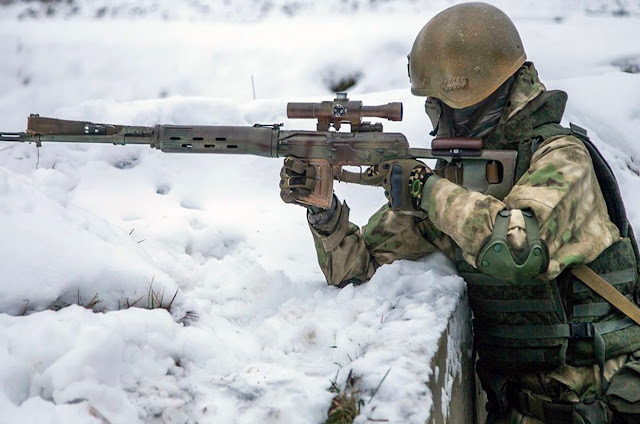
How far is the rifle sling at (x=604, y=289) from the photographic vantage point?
3.23 metres

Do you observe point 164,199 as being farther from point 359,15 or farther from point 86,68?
point 359,15

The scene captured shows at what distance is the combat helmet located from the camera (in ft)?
11.4

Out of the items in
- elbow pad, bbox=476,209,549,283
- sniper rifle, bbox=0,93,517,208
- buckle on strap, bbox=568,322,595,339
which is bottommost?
buckle on strap, bbox=568,322,595,339

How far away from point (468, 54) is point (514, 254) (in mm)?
1123

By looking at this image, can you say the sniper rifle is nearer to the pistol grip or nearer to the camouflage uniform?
the pistol grip

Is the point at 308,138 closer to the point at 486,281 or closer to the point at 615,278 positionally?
the point at 486,281

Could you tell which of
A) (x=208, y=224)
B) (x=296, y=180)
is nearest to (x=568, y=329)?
(x=296, y=180)

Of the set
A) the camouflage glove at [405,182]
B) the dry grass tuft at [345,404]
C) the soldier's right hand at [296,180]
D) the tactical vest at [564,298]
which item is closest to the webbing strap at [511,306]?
the tactical vest at [564,298]

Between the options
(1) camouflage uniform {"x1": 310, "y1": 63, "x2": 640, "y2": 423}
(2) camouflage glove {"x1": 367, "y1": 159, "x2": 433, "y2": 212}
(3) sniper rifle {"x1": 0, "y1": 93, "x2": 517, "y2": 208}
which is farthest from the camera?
(3) sniper rifle {"x1": 0, "y1": 93, "x2": 517, "y2": 208}

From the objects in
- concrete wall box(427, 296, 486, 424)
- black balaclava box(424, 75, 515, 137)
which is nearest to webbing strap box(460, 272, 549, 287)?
concrete wall box(427, 296, 486, 424)

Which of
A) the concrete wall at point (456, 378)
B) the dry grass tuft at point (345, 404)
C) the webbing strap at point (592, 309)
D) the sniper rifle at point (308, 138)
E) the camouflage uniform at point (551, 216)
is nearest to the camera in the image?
the dry grass tuft at point (345, 404)

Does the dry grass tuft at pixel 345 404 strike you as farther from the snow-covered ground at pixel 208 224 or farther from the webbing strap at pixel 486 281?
the webbing strap at pixel 486 281

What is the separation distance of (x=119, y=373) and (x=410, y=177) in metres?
1.77

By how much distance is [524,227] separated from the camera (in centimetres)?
296
